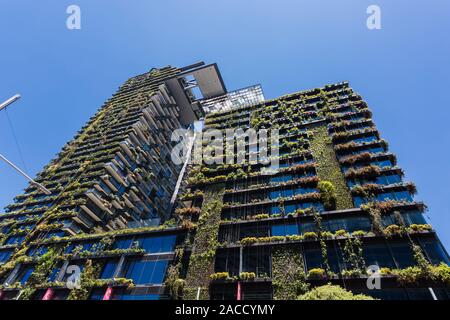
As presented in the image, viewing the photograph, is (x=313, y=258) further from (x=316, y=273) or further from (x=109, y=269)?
(x=109, y=269)

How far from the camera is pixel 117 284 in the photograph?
3169 cm

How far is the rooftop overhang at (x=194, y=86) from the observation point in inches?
2936

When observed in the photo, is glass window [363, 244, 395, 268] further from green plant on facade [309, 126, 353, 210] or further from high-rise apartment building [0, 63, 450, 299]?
green plant on facade [309, 126, 353, 210]

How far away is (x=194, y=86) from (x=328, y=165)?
5106 cm

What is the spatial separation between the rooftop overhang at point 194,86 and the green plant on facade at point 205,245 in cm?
→ 4330

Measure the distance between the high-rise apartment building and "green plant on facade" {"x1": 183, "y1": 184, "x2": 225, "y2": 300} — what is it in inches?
6.0

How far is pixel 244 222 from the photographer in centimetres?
3338

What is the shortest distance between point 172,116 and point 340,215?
57.3 metres

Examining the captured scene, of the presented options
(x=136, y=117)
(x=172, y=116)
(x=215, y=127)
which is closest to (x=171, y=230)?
(x=215, y=127)

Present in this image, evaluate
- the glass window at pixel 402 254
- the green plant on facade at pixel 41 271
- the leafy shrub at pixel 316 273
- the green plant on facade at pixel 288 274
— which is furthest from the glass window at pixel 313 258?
the green plant on facade at pixel 41 271

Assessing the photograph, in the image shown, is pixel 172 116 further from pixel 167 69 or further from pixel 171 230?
pixel 171 230

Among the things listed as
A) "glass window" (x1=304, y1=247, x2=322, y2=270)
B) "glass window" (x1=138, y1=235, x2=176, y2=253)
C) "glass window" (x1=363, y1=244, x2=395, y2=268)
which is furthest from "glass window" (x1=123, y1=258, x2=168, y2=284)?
"glass window" (x1=363, y1=244, x2=395, y2=268)

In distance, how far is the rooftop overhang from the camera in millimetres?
74562

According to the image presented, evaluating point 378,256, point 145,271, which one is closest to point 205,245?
point 145,271
